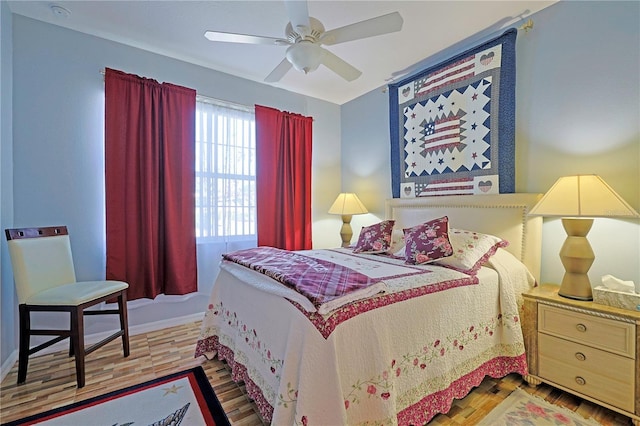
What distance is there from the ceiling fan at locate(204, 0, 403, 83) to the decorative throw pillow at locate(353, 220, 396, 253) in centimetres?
152

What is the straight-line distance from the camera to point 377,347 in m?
1.28

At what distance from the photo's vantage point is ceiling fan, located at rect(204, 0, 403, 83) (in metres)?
1.63

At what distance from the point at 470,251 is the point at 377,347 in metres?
1.14

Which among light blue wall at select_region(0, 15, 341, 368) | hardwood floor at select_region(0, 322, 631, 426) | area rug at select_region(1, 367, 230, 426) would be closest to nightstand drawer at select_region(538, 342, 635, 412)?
hardwood floor at select_region(0, 322, 631, 426)

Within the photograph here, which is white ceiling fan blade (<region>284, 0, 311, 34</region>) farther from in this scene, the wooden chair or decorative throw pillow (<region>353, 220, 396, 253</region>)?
the wooden chair

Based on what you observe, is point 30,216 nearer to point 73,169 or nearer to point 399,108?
point 73,169

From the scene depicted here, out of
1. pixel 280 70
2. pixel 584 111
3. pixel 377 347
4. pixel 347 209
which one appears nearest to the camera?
pixel 377 347

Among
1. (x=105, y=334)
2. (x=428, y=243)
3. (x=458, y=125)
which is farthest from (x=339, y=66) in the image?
(x=105, y=334)

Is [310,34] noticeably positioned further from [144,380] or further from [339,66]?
[144,380]

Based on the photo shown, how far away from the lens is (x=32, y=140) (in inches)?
90.2

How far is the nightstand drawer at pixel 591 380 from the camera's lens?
59.5 inches

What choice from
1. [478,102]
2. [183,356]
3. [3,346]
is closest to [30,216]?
[3,346]

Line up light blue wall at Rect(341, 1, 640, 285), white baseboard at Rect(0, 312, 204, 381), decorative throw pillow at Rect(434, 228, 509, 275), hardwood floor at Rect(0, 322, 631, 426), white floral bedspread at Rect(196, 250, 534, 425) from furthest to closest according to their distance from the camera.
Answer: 1. white baseboard at Rect(0, 312, 204, 381)
2. decorative throw pillow at Rect(434, 228, 509, 275)
3. light blue wall at Rect(341, 1, 640, 285)
4. hardwood floor at Rect(0, 322, 631, 426)
5. white floral bedspread at Rect(196, 250, 534, 425)

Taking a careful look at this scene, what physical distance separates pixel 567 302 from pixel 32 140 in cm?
402
